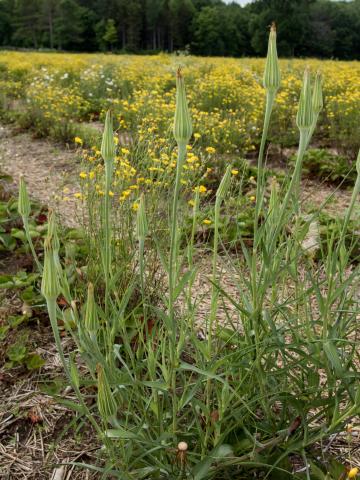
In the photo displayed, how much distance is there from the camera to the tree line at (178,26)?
3994 cm

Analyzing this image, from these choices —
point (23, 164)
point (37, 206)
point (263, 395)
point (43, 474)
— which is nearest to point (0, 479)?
point (43, 474)

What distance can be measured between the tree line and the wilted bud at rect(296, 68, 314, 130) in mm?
39605

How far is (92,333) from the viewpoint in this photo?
46.1 inches

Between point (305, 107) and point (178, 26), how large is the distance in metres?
49.9

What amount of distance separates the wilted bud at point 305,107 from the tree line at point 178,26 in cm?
3960

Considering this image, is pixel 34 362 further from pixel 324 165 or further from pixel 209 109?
pixel 209 109

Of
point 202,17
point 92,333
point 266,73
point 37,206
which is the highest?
point 202,17

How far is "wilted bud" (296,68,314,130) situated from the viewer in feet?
3.51

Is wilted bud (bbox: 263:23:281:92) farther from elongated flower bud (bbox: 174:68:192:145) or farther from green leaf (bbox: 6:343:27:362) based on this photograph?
green leaf (bbox: 6:343:27:362)

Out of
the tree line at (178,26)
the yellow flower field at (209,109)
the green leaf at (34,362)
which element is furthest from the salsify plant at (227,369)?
the tree line at (178,26)

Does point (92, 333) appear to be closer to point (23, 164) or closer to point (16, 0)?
point (23, 164)

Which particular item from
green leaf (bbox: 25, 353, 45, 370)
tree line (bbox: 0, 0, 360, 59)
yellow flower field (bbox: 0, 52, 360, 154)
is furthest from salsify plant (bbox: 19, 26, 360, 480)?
tree line (bbox: 0, 0, 360, 59)

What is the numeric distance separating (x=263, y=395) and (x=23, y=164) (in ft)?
15.6

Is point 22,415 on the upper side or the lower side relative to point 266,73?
lower
